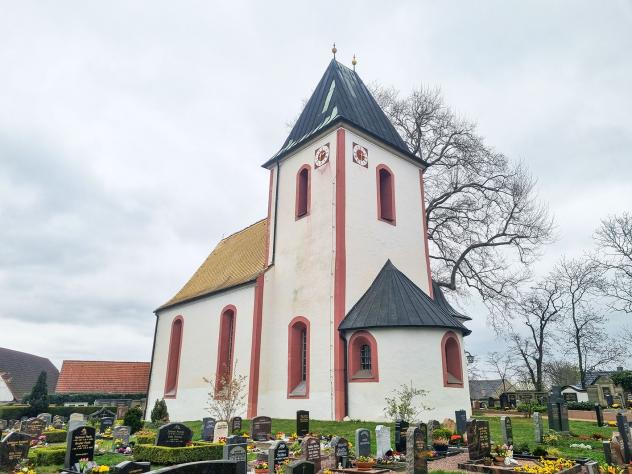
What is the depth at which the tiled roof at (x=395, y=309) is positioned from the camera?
14.9 meters

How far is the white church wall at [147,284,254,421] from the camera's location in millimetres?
18234

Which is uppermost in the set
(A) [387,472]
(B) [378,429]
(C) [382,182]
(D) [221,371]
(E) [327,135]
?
(E) [327,135]

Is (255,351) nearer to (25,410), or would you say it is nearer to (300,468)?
(300,468)

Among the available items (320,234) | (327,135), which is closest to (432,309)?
(320,234)

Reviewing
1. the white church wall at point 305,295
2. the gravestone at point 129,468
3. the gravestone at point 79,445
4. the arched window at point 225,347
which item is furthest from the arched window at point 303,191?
the gravestone at point 129,468

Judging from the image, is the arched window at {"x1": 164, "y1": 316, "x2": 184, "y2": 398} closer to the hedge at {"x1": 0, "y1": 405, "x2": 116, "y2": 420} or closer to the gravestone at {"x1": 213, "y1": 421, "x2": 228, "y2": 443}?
the hedge at {"x1": 0, "y1": 405, "x2": 116, "y2": 420}

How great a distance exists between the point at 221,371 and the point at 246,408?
2.72m

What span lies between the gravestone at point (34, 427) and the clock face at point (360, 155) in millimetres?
13642

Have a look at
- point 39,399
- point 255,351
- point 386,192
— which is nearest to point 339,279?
point 255,351

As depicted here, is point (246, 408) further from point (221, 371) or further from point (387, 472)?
point (387, 472)

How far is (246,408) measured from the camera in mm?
16828

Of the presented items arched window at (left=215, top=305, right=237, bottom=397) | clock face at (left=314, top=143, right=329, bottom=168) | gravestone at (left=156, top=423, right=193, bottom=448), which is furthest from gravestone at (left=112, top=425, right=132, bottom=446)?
clock face at (left=314, top=143, right=329, bottom=168)

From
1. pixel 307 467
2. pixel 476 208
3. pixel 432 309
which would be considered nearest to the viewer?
pixel 307 467

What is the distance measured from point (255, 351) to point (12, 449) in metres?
9.10
